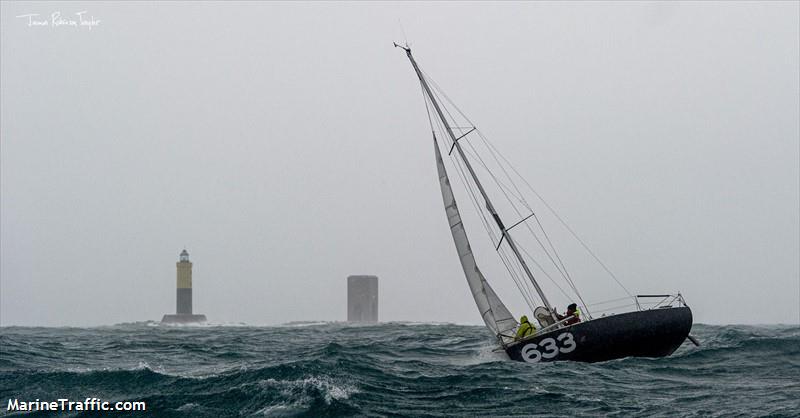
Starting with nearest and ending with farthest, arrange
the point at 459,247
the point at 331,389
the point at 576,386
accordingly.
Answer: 1. the point at 331,389
2. the point at 576,386
3. the point at 459,247

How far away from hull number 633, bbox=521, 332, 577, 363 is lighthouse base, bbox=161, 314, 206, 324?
228 feet

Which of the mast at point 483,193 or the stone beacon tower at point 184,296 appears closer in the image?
the mast at point 483,193

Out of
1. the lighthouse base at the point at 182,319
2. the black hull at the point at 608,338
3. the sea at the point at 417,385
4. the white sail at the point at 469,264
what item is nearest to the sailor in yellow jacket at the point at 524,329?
the black hull at the point at 608,338

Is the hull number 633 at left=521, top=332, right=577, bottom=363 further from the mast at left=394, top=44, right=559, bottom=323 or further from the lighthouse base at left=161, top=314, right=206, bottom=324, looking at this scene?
the lighthouse base at left=161, top=314, right=206, bottom=324

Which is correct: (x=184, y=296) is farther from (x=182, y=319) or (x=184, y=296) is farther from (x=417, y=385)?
(x=417, y=385)

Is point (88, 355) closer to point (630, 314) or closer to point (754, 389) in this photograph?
point (630, 314)

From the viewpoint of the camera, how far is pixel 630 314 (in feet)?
71.3

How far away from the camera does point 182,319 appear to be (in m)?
86.9

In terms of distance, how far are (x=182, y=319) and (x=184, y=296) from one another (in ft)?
8.85

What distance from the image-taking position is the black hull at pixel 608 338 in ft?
71.0

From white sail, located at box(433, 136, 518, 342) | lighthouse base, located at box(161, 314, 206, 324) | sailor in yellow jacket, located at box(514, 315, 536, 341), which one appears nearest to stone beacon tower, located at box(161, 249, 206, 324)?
lighthouse base, located at box(161, 314, 206, 324)

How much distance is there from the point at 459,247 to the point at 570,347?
17.0ft

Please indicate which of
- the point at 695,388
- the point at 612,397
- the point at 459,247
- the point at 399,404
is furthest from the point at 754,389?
the point at 459,247

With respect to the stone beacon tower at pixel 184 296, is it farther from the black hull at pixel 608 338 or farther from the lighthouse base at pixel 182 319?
the black hull at pixel 608 338
